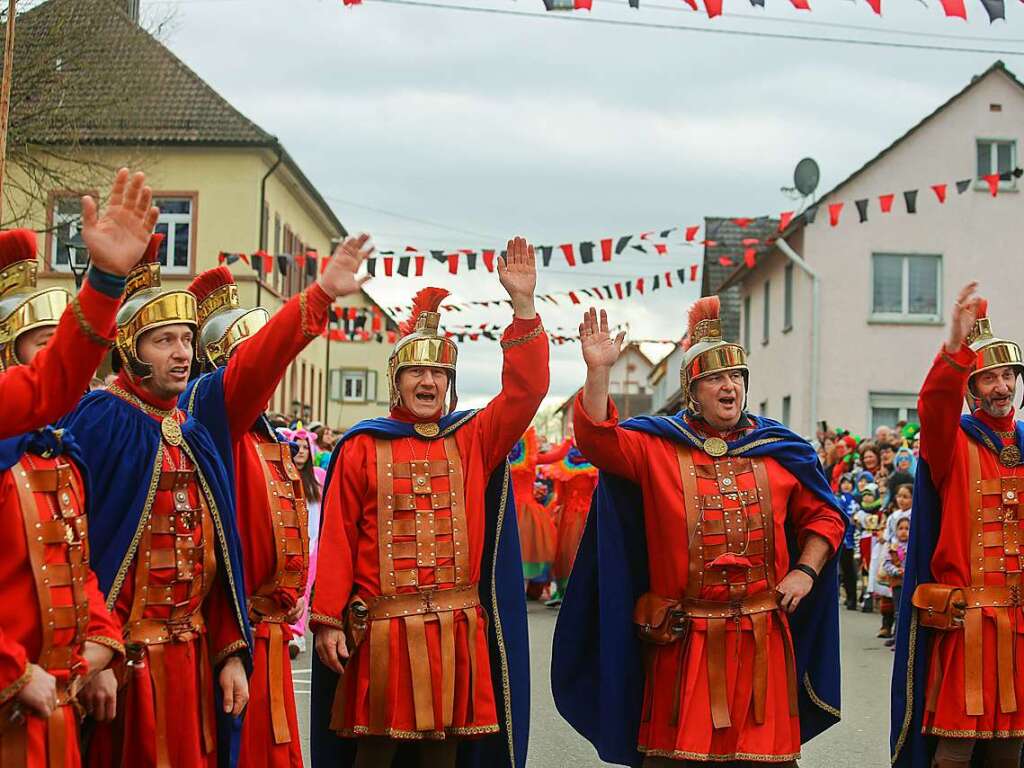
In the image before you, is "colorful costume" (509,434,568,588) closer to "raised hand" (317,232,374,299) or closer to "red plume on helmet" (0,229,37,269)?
"raised hand" (317,232,374,299)

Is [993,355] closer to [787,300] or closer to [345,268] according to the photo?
[345,268]

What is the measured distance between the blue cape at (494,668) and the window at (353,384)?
5837 centimetres

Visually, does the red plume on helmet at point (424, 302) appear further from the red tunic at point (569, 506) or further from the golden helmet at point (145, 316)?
the red tunic at point (569, 506)

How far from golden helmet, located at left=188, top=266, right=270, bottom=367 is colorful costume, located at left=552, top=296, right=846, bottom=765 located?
1510 mm

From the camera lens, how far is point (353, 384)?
65.6 m

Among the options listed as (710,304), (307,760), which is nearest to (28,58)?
(307,760)

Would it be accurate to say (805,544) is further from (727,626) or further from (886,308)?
(886,308)

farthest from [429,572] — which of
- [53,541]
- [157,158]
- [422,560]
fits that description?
[157,158]

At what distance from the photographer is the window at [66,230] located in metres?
17.5

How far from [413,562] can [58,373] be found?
7.68 feet

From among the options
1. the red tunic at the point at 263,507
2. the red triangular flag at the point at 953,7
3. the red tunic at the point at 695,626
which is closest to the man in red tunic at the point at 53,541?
the red tunic at the point at 263,507

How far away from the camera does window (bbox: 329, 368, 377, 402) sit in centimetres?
6469

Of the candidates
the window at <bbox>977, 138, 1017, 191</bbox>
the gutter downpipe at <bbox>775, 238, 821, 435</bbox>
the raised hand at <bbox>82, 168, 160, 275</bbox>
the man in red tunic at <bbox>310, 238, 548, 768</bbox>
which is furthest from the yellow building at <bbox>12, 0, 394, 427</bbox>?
the window at <bbox>977, 138, 1017, 191</bbox>

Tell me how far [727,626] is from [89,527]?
2694 mm
